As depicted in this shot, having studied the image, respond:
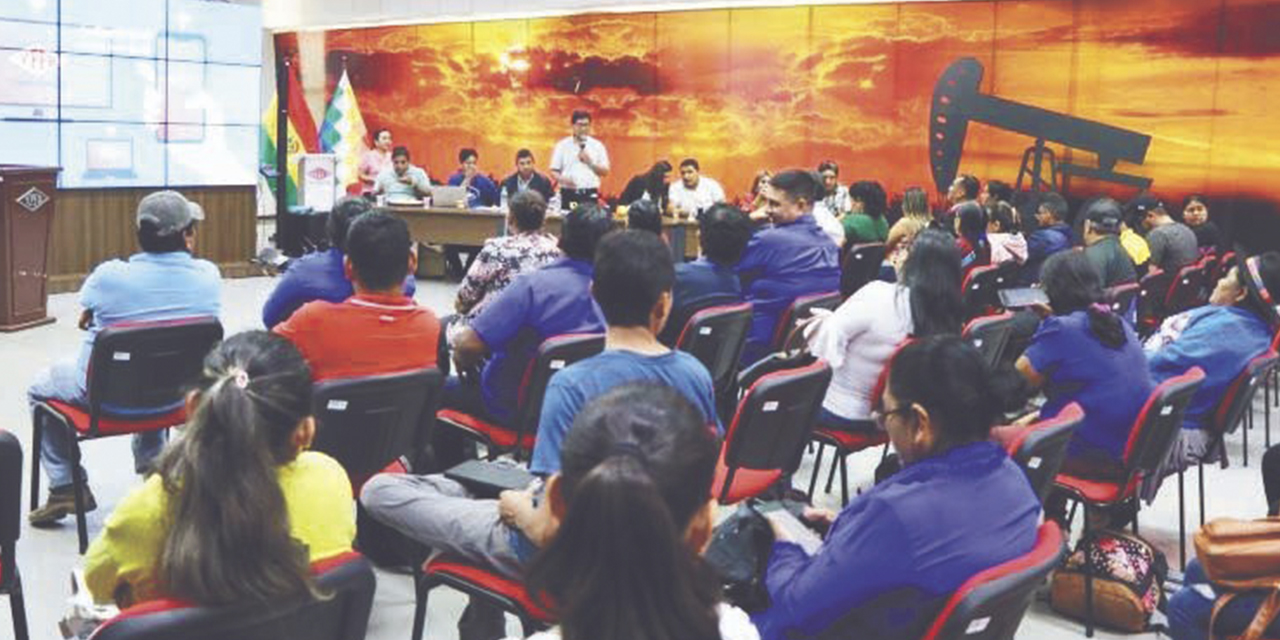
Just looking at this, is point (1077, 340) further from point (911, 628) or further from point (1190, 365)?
point (911, 628)

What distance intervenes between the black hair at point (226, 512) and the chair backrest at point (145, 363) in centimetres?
209

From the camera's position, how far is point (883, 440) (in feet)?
15.5

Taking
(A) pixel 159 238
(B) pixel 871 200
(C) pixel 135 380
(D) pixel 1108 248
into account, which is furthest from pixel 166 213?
(B) pixel 871 200

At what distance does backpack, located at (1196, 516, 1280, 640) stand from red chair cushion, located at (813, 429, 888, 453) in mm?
1796

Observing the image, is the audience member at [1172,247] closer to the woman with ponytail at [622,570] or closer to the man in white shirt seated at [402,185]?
the man in white shirt seated at [402,185]

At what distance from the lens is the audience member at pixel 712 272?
18.0ft

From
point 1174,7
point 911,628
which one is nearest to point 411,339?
point 911,628

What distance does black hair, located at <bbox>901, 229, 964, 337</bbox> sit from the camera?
4570 mm

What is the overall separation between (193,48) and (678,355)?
971cm

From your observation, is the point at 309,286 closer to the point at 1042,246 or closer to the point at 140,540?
the point at 140,540

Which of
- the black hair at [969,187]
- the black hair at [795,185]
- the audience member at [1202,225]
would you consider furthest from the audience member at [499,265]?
the audience member at [1202,225]

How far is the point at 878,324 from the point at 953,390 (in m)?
2.14

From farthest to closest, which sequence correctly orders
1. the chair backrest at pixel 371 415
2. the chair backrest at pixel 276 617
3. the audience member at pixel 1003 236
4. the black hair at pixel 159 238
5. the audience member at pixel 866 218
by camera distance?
the audience member at pixel 866 218, the audience member at pixel 1003 236, the black hair at pixel 159 238, the chair backrest at pixel 371 415, the chair backrest at pixel 276 617

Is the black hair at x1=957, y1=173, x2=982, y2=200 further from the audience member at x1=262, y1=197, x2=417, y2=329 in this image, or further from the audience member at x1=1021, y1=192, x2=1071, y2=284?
the audience member at x1=262, y1=197, x2=417, y2=329
